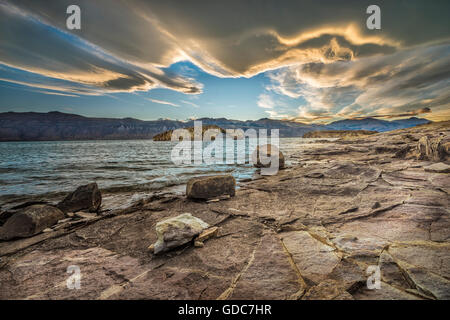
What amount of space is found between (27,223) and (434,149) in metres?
17.7

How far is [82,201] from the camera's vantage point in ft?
21.0

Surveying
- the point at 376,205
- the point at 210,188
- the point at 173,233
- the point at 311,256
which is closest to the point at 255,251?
the point at 311,256

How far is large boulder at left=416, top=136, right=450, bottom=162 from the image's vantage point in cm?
920

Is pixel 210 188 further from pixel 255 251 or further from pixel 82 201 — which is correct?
pixel 82 201

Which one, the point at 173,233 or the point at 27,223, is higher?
the point at 173,233

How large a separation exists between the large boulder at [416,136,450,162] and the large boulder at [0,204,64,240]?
667 inches

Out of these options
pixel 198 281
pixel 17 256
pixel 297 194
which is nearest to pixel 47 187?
pixel 17 256

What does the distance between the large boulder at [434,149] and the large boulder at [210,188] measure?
11.5m

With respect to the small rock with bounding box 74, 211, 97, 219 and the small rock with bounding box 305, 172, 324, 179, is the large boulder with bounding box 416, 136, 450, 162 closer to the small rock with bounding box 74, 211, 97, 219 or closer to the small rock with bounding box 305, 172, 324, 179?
the small rock with bounding box 305, 172, 324, 179

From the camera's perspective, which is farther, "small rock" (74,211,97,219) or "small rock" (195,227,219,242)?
"small rock" (74,211,97,219)

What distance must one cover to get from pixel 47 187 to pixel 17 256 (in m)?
7.98

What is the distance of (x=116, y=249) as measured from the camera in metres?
3.59

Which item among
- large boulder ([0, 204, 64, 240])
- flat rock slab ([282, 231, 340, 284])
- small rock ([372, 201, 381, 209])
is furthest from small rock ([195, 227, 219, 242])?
large boulder ([0, 204, 64, 240])
